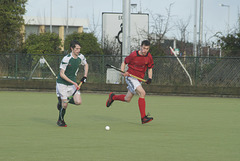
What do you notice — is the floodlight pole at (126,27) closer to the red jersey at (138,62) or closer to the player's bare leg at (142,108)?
the red jersey at (138,62)

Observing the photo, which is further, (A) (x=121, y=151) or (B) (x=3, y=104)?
(B) (x=3, y=104)

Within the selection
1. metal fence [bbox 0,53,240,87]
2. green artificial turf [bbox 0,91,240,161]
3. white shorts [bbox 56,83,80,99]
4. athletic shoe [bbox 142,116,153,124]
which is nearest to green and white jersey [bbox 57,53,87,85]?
white shorts [bbox 56,83,80,99]

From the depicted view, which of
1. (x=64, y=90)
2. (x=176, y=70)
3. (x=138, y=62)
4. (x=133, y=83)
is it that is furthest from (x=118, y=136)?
(x=176, y=70)

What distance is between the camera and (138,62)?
1007 centimetres

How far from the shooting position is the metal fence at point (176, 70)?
19141 millimetres

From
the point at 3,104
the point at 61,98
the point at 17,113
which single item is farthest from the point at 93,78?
the point at 61,98

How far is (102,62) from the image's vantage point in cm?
2056

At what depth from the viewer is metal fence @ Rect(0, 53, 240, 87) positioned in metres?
19.1

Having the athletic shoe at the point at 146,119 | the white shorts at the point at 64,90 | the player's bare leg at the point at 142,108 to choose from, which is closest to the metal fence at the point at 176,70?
the player's bare leg at the point at 142,108

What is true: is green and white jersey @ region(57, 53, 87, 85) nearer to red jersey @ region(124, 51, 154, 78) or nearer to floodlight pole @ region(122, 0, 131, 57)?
red jersey @ region(124, 51, 154, 78)

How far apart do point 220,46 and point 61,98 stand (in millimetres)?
15552

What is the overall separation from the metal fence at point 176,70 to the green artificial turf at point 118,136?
6.47 metres

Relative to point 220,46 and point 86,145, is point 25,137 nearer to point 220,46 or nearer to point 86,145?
point 86,145

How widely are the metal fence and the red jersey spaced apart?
949cm
